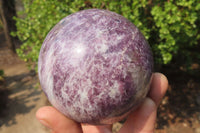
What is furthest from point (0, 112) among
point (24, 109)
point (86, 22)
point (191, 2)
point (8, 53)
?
point (191, 2)

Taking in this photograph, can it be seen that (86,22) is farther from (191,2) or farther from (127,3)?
(191,2)

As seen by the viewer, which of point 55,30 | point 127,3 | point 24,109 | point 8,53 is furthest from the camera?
point 8,53

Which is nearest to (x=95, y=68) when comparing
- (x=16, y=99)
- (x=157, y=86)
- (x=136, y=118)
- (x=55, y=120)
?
(x=55, y=120)

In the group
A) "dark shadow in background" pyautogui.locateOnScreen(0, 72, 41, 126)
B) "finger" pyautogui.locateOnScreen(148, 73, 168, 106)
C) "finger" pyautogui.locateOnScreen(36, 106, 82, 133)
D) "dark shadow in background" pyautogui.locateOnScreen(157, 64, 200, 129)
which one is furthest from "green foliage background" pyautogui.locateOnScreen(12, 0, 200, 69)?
"dark shadow in background" pyautogui.locateOnScreen(0, 72, 41, 126)

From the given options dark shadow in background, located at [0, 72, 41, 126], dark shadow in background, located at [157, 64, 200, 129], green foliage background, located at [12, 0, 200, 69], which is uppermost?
green foliage background, located at [12, 0, 200, 69]

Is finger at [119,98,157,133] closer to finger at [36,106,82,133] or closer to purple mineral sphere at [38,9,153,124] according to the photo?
purple mineral sphere at [38,9,153,124]

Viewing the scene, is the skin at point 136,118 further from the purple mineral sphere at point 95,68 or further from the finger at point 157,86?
the purple mineral sphere at point 95,68

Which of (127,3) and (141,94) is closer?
(141,94)

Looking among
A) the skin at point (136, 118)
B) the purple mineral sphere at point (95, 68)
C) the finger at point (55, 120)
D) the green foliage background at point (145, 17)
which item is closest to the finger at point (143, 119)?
the skin at point (136, 118)
